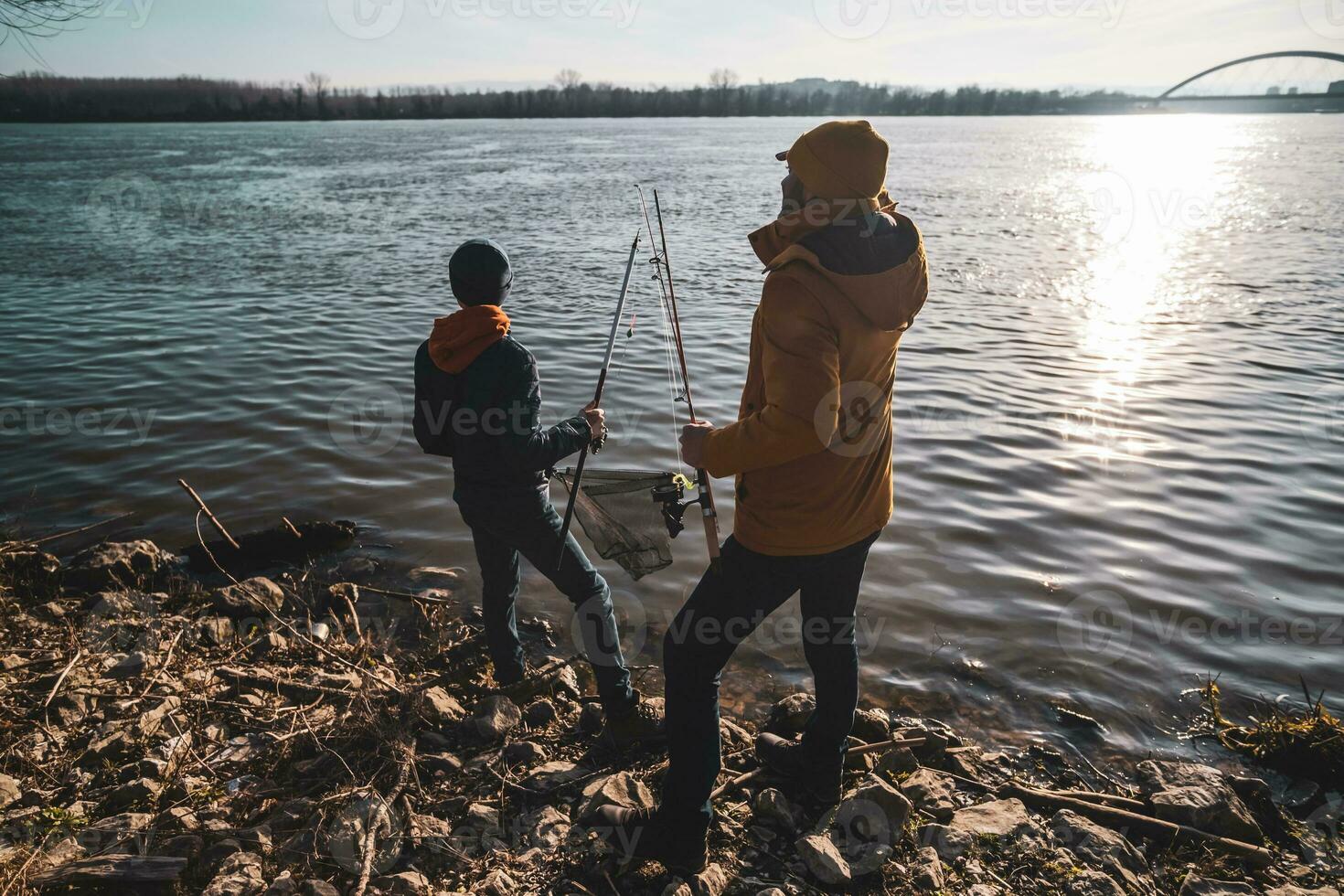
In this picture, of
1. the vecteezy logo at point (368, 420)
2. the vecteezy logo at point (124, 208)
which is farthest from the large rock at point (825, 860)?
the vecteezy logo at point (124, 208)

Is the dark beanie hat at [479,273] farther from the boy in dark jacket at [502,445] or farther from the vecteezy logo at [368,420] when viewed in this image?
the vecteezy logo at [368,420]

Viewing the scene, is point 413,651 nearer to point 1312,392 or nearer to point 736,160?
point 1312,392

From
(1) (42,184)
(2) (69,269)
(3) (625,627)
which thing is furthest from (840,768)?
(1) (42,184)

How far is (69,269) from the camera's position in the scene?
16.2 meters

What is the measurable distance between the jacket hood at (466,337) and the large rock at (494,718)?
1.63 meters

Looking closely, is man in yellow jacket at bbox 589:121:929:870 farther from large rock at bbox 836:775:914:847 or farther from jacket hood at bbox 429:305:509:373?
jacket hood at bbox 429:305:509:373

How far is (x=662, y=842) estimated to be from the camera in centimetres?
294

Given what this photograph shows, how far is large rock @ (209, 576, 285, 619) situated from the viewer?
194 inches

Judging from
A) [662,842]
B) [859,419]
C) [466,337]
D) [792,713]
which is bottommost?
[792,713]

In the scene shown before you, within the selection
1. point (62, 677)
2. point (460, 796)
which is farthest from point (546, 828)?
point (62, 677)

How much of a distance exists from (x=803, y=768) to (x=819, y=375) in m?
1.86

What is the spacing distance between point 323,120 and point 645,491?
111 m

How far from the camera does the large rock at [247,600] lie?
4.92 meters

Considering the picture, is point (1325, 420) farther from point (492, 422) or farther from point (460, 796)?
point (460, 796)
